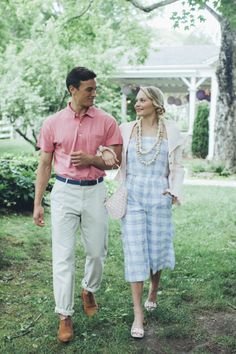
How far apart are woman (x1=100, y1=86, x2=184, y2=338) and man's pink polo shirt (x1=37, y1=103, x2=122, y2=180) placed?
268 mm

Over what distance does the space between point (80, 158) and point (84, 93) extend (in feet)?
1.66

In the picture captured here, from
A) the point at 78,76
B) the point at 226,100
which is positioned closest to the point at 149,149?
the point at 78,76

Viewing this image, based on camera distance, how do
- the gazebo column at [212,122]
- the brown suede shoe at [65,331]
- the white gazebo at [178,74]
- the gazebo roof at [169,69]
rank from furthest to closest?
1. the gazebo roof at [169,69]
2. the white gazebo at [178,74]
3. the gazebo column at [212,122]
4. the brown suede shoe at [65,331]

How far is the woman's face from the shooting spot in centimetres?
396

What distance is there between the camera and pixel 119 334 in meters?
3.88

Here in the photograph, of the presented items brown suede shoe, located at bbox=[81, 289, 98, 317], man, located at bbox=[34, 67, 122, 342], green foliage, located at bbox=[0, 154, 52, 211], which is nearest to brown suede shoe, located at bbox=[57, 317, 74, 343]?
man, located at bbox=[34, 67, 122, 342]

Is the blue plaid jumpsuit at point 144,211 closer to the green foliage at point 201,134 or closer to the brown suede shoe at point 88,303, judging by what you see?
the brown suede shoe at point 88,303

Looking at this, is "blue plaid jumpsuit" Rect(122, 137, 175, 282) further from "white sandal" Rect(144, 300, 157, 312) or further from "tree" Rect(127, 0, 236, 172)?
"tree" Rect(127, 0, 236, 172)

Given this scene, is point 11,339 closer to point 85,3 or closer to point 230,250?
point 230,250

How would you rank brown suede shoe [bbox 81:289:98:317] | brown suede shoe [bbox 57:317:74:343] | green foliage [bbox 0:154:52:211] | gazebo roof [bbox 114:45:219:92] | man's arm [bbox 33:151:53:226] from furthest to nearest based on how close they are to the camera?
1. gazebo roof [bbox 114:45:219:92]
2. green foliage [bbox 0:154:52:211]
3. brown suede shoe [bbox 81:289:98:317]
4. man's arm [bbox 33:151:53:226]
5. brown suede shoe [bbox 57:317:74:343]

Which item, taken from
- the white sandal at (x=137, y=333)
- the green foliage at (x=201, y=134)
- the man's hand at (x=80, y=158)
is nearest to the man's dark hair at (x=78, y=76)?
the man's hand at (x=80, y=158)

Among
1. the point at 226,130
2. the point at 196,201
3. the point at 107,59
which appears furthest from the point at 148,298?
the point at 107,59

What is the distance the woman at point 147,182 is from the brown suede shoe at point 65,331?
1.55 ft

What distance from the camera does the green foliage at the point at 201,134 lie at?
723 inches
